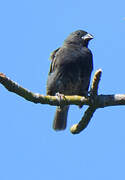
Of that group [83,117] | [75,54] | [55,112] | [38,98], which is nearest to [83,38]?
[75,54]

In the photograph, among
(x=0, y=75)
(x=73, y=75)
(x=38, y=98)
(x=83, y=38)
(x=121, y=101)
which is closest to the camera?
(x=0, y=75)

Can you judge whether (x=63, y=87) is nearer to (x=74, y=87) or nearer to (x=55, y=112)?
(x=74, y=87)

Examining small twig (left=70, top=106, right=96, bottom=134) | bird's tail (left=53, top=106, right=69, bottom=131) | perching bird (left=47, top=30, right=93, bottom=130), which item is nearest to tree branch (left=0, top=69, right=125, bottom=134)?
small twig (left=70, top=106, right=96, bottom=134)

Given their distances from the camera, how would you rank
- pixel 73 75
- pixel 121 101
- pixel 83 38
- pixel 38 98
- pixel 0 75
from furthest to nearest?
pixel 83 38 < pixel 73 75 < pixel 121 101 < pixel 38 98 < pixel 0 75

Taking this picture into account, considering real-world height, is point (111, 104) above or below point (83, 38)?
below

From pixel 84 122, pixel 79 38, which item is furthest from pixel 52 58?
pixel 84 122

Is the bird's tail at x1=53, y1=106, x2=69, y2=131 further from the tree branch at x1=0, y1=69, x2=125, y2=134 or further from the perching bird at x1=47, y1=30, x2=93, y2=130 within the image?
the tree branch at x1=0, y1=69, x2=125, y2=134

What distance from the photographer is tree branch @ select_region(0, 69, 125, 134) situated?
378 cm

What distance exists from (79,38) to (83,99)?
96.6 inches

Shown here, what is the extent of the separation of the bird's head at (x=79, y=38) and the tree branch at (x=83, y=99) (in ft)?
7.13

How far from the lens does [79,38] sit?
652cm

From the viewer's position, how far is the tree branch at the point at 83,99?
3.78 metres

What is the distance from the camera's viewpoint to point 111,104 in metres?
4.30

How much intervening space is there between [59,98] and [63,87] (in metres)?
1.83
